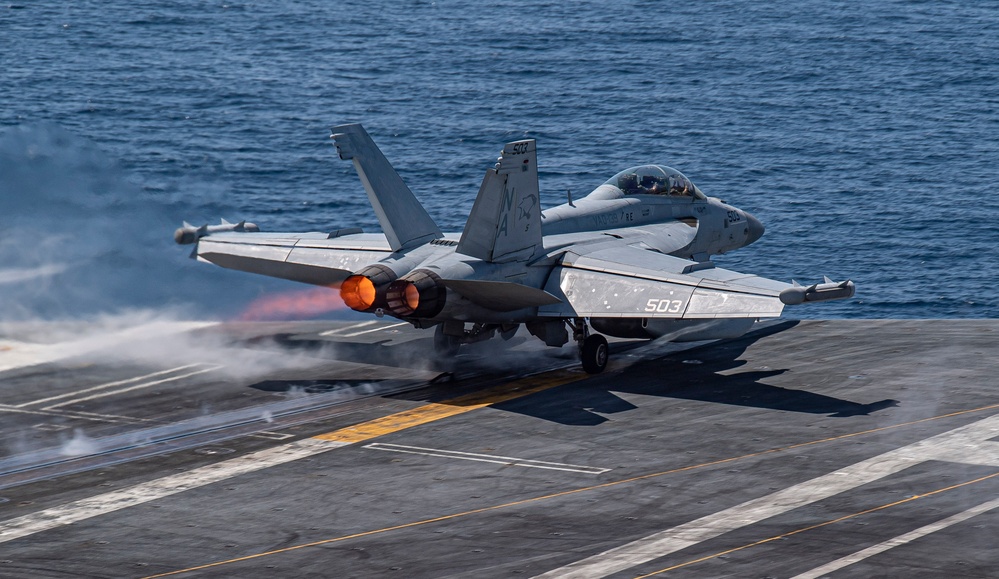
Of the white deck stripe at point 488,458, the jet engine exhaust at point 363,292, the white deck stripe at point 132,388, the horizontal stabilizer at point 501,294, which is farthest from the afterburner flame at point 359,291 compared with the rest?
the white deck stripe at point 132,388

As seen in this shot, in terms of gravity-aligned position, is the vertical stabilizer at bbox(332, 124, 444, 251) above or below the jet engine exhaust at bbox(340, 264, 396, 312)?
above

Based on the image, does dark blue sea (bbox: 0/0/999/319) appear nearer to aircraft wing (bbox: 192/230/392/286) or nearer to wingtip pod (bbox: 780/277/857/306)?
aircraft wing (bbox: 192/230/392/286)

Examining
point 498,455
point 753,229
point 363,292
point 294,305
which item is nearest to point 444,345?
point 363,292

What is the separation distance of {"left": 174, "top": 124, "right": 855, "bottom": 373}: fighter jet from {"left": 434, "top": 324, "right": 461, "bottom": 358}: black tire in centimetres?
4

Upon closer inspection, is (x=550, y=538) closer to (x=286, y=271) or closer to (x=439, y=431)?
(x=439, y=431)

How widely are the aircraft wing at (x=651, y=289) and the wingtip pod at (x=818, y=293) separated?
652 millimetres

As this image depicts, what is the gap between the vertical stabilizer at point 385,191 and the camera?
3045 cm

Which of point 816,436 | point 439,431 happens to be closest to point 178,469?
point 439,431

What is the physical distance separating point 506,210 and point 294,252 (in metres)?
7.79

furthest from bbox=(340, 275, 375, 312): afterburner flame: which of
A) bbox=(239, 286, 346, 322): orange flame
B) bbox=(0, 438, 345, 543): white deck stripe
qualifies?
bbox=(239, 286, 346, 322): orange flame

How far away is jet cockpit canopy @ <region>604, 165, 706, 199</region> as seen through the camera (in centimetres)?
3616

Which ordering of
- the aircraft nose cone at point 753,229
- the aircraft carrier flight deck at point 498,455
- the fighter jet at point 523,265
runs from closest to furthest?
the aircraft carrier flight deck at point 498,455, the fighter jet at point 523,265, the aircraft nose cone at point 753,229

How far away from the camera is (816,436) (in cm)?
2541

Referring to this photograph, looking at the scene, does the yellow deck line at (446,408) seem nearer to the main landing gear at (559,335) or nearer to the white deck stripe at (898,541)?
the main landing gear at (559,335)
